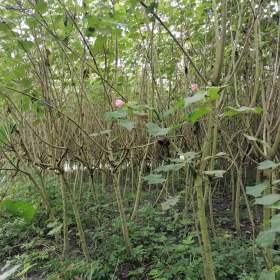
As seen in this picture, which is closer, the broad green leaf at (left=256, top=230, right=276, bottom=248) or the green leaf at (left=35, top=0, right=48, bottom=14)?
the broad green leaf at (left=256, top=230, right=276, bottom=248)

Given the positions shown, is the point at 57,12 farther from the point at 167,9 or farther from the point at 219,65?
the point at 219,65

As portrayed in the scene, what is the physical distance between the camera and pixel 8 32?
1681 mm

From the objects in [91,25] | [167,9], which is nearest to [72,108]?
[167,9]

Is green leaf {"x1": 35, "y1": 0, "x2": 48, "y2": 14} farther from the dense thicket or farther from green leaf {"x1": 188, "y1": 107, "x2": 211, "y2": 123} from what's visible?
green leaf {"x1": 188, "y1": 107, "x2": 211, "y2": 123}

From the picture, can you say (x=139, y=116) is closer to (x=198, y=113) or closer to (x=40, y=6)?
(x=40, y=6)

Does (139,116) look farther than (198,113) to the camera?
Yes

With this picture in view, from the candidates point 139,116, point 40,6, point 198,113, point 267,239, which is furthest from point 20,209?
point 139,116

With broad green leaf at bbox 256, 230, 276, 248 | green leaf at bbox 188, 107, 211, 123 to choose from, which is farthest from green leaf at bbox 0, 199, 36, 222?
broad green leaf at bbox 256, 230, 276, 248

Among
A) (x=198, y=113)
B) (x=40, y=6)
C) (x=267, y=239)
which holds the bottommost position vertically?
(x=267, y=239)

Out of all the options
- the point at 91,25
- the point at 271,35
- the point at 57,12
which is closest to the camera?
the point at 91,25

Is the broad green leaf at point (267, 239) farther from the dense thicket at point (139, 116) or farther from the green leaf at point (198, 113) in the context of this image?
the green leaf at point (198, 113)

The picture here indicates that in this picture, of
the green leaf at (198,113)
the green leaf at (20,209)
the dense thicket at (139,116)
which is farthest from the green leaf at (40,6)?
the green leaf at (20,209)

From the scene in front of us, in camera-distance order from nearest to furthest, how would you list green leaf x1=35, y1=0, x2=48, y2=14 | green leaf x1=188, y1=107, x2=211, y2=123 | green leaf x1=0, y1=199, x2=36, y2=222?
green leaf x1=0, y1=199, x2=36, y2=222
green leaf x1=188, y1=107, x2=211, y2=123
green leaf x1=35, y1=0, x2=48, y2=14

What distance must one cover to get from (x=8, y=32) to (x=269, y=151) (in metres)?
1.55
